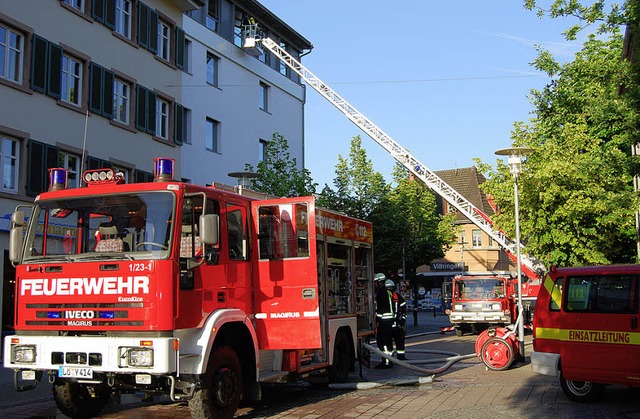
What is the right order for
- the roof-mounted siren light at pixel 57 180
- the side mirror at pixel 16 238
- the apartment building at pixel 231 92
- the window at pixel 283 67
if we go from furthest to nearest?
the window at pixel 283 67 → the apartment building at pixel 231 92 → the roof-mounted siren light at pixel 57 180 → the side mirror at pixel 16 238

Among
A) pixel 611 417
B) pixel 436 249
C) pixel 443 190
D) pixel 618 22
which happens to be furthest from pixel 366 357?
pixel 436 249

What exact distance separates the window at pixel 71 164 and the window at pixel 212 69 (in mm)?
11332

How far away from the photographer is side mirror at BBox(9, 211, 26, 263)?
8.21 metres

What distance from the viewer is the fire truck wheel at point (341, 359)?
11.5m

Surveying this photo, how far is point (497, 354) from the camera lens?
13.1m

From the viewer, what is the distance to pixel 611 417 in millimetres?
8547

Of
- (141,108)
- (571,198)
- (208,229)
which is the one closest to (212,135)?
(141,108)

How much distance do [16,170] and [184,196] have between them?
11885 millimetres

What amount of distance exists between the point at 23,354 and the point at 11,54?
12.4m

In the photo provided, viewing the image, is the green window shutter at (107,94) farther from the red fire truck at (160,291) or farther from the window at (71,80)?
the red fire truck at (160,291)

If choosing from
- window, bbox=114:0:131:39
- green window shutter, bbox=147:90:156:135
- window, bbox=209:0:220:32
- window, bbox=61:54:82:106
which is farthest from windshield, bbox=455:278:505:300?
window, bbox=209:0:220:32

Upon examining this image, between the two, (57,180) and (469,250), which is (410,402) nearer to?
(57,180)

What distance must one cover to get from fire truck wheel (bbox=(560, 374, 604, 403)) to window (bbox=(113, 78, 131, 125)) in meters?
16.8

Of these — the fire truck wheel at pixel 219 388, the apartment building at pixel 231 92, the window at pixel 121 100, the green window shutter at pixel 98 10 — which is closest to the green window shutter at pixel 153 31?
the window at pixel 121 100
